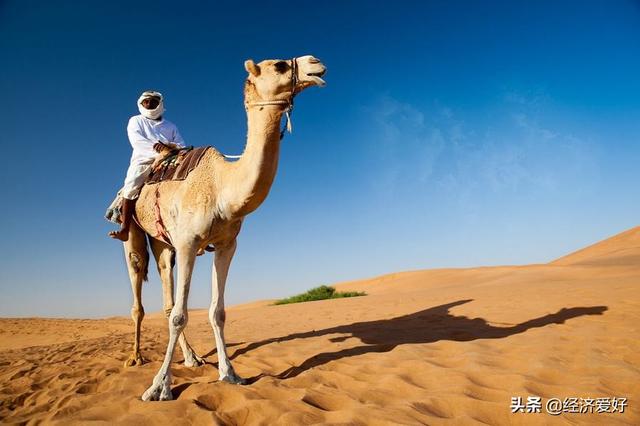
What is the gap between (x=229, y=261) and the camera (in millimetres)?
4602

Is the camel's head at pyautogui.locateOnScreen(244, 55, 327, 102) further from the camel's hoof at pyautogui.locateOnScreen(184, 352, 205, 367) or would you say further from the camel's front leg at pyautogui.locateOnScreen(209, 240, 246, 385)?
the camel's hoof at pyautogui.locateOnScreen(184, 352, 205, 367)

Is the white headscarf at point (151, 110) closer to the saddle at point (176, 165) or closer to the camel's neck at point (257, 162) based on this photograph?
the saddle at point (176, 165)

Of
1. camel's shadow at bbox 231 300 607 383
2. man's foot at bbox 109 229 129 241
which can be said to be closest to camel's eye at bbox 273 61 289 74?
camel's shadow at bbox 231 300 607 383

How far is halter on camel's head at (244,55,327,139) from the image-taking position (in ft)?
11.8

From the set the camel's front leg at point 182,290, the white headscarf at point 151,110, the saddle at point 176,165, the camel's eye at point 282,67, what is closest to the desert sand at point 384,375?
the camel's front leg at point 182,290

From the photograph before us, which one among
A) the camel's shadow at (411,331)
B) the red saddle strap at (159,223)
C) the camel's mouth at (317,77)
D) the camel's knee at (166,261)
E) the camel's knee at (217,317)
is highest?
the camel's mouth at (317,77)

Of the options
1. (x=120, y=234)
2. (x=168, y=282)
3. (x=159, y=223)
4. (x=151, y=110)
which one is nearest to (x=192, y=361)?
(x=168, y=282)

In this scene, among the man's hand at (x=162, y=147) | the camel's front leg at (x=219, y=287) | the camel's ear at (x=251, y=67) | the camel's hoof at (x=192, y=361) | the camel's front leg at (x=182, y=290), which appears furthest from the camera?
the man's hand at (x=162, y=147)

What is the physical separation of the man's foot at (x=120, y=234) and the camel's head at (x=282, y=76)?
2970 millimetres

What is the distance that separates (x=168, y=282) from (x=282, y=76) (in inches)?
134

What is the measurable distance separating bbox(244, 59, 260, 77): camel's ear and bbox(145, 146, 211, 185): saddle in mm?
1215

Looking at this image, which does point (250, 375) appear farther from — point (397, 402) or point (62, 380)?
point (62, 380)

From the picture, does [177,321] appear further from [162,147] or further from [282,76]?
[282,76]

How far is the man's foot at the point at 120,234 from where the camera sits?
216 inches
